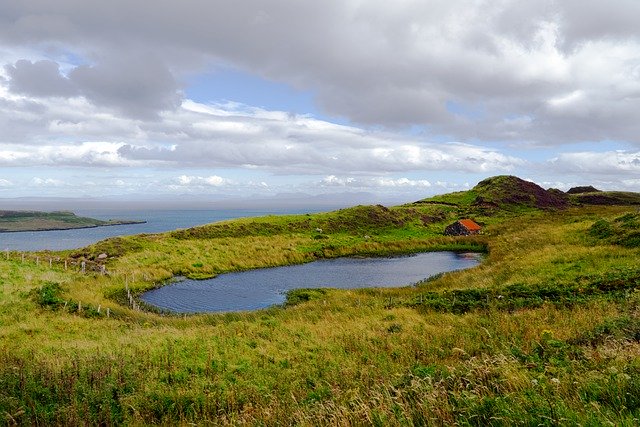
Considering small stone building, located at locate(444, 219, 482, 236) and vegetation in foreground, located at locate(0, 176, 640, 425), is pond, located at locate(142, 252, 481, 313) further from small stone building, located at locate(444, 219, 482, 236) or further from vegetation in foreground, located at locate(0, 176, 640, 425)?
small stone building, located at locate(444, 219, 482, 236)

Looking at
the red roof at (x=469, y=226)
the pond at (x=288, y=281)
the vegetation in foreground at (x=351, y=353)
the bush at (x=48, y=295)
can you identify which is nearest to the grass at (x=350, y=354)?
the vegetation in foreground at (x=351, y=353)

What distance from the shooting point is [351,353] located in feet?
51.6

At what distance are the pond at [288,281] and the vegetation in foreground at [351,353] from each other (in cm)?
381

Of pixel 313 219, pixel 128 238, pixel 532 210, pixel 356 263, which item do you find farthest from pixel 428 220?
pixel 128 238

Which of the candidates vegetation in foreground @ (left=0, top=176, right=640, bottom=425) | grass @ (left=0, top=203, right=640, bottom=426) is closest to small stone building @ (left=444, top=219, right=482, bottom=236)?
vegetation in foreground @ (left=0, top=176, right=640, bottom=425)

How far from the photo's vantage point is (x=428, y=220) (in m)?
101

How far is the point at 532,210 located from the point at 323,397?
126 m

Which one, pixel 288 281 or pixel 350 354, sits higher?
pixel 350 354

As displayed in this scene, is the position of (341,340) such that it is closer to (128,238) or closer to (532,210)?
(128,238)

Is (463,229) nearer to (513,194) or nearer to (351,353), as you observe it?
(513,194)

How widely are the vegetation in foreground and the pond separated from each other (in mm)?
3813

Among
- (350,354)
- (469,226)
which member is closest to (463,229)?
(469,226)

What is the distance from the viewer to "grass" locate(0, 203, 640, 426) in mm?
7727

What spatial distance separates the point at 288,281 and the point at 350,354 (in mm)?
33834
